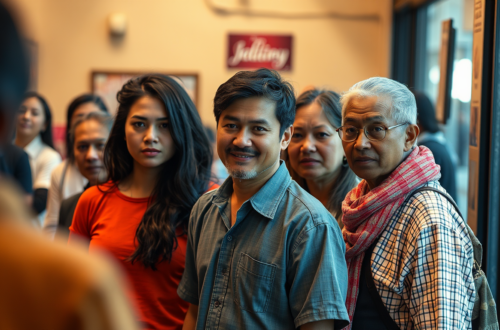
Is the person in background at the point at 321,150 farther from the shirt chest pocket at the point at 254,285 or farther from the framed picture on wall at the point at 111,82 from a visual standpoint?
the framed picture on wall at the point at 111,82

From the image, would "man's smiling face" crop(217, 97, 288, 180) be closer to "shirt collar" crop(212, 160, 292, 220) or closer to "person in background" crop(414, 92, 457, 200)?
"shirt collar" crop(212, 160, 292, 220)

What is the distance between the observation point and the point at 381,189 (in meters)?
1.62

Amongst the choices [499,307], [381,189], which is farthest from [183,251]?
[499,307]

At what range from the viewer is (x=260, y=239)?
149 cm

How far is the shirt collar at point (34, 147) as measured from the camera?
3709mm

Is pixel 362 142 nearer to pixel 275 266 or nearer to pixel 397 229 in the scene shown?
pixel 397 229

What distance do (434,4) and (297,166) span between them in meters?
3.46

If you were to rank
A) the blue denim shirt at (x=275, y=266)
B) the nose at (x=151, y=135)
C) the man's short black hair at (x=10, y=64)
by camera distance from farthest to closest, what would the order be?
the nose at (x=151, y=135), the blue denim shirt at (x=275, y=266), the man's short black hair at (x=10, y=64)

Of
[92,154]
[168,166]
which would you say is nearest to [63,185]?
[92,154]

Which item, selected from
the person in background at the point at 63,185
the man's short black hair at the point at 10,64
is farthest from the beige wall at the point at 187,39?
the man's short black hair at the point at 10,64

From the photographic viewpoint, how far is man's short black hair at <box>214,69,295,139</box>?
156 cm

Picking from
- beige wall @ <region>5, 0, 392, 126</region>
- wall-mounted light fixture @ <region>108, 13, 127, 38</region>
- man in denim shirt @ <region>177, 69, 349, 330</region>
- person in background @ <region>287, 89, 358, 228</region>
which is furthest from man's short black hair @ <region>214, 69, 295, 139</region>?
wall-mounted light fixture @ <region>108, 13, 127, 38</region>

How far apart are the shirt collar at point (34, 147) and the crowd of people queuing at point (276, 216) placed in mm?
1831

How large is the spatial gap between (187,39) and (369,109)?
14.9 ft
